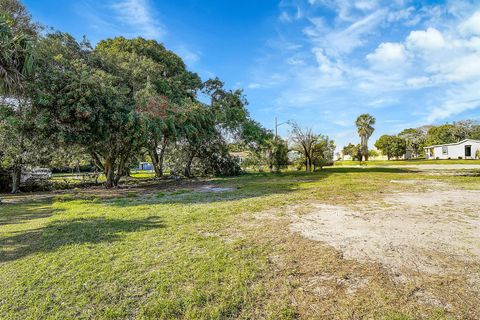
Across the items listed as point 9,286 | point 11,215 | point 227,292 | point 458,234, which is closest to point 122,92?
A: point 11,215

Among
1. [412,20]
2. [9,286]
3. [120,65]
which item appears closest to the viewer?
[9,286]

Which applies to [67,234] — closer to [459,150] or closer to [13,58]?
[13,58]

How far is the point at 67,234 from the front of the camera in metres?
4.23

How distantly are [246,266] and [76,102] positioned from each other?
336 inches

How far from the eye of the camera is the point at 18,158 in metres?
10.3

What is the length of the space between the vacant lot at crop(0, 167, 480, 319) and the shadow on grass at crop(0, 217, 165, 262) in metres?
0.02

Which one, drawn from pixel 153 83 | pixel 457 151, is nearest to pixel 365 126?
pixel 457 151

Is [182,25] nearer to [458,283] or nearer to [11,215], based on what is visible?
[11,215]

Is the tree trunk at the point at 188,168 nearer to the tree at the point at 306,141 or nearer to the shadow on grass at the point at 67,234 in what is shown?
the tree at the point at 306,141

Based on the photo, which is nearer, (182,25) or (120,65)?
(182,25)

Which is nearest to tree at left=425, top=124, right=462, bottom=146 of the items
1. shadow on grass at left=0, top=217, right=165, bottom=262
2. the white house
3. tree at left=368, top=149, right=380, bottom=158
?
tree at left=368, top=149, right=380, bottom=158

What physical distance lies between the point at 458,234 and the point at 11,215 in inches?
342

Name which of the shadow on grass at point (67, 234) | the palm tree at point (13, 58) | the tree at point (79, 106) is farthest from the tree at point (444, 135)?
the palm tree at point (13, 58)

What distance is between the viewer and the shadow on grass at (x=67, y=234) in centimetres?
359
